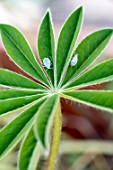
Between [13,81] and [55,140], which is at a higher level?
[13,81]

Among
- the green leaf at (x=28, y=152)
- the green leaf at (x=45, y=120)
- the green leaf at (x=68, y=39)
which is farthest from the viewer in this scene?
the green leaf at (x=68, y=39)

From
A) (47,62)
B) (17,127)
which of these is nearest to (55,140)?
(17,127)

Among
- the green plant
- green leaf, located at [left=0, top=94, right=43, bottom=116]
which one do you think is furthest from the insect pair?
green leaf, located at [left=0, top=94, right=43, bottom=116]

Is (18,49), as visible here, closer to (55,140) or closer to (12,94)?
(12,94)

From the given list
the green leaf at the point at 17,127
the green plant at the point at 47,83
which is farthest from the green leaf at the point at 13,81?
the green leaf at the point at 17,127

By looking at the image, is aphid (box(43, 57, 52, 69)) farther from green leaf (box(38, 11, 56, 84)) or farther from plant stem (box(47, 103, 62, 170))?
plant stem (box(47, 103, 62, 170))

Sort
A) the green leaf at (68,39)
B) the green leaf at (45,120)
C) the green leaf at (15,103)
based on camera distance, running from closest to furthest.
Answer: the green leaf at (45,120), the green leaf at (15,103), the green leaf at (68,39)

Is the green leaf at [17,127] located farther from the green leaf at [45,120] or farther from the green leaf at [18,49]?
the green leaf at [18,49]
